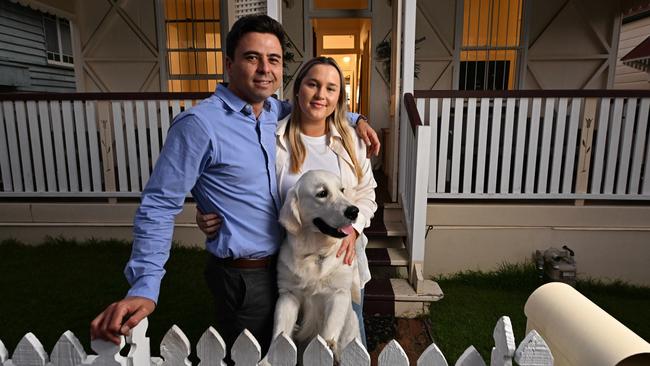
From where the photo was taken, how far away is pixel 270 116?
1.58 m

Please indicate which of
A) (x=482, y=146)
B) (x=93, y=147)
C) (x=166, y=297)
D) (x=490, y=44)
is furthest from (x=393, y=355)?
(x=490, y=44)

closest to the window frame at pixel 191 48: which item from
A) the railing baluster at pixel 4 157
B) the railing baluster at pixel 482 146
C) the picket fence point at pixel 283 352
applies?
the railing baluster at pixel 4 157

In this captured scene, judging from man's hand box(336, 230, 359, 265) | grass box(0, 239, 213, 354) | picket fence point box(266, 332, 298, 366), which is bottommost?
grass box(0, 239, 213, 354)

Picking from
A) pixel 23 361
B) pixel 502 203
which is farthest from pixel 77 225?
pixel 502 203

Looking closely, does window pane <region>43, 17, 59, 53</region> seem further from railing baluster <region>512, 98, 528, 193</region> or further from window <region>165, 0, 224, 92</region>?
railing baluster <region>512, 98, 528, 193</region>

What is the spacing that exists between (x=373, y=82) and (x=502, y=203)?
312 centimetres

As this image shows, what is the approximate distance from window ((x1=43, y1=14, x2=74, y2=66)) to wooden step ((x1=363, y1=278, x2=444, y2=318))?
9665 mm

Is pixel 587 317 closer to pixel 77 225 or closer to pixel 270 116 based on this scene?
pixel 270 116

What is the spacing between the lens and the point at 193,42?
24.7 feet

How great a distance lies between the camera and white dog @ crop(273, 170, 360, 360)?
126 cm

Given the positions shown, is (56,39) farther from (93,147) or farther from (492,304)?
(492,304)

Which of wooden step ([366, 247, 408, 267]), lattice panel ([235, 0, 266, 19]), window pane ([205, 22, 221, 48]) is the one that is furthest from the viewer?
window pane ([205, 22, 221, 48])

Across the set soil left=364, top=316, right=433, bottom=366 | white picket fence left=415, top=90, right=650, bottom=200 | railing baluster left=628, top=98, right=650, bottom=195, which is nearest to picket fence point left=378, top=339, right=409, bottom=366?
soil left=364, top=316, right=433, bottom=366

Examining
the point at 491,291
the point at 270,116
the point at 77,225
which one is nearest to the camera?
the point at 270,116
